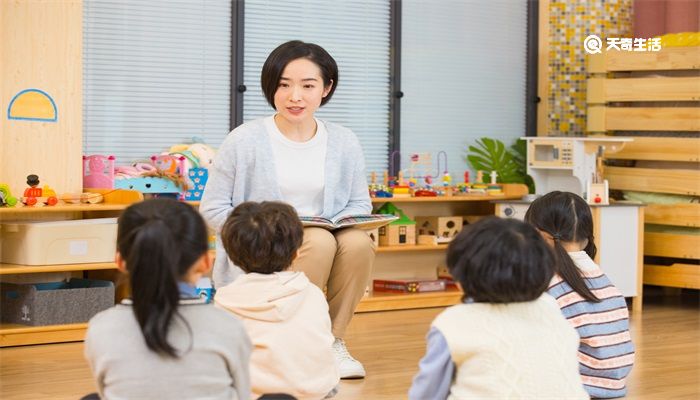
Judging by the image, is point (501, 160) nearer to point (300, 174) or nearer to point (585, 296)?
point (300, 174)

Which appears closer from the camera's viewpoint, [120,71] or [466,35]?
[120,71]

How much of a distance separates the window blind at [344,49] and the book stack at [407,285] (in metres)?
0.58

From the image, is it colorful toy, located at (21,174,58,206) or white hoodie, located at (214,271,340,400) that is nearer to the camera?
white hoodie, located at (214,271,340,400)

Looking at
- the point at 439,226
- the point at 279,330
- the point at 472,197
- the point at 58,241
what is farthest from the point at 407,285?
the point at 279,330

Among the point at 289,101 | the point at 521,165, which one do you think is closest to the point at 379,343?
the point at 289,101

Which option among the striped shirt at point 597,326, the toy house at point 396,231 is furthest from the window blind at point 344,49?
the striped shirt at point 597,326

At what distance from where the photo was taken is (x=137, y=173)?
4301 mm

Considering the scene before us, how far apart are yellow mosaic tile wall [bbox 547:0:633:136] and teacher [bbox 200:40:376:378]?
2.61m

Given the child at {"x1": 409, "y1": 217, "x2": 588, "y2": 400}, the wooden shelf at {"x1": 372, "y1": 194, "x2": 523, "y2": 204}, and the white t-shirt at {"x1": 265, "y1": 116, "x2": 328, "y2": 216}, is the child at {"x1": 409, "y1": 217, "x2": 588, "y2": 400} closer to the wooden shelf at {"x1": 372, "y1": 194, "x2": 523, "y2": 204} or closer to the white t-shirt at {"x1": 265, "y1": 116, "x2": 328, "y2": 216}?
the white t-shirt at {"x1": 265, "y1": 116, "x2": 328, "y2": 216}

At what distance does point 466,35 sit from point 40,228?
8.34 feet

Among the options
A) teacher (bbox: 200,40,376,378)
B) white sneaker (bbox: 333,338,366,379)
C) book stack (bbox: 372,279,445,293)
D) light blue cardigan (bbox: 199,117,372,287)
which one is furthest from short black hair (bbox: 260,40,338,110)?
book stack (bbox: 372,279,445,293)

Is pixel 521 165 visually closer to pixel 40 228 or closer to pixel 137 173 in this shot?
pixel 137 173

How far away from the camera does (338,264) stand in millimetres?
3129

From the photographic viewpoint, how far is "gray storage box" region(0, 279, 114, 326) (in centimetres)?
384
